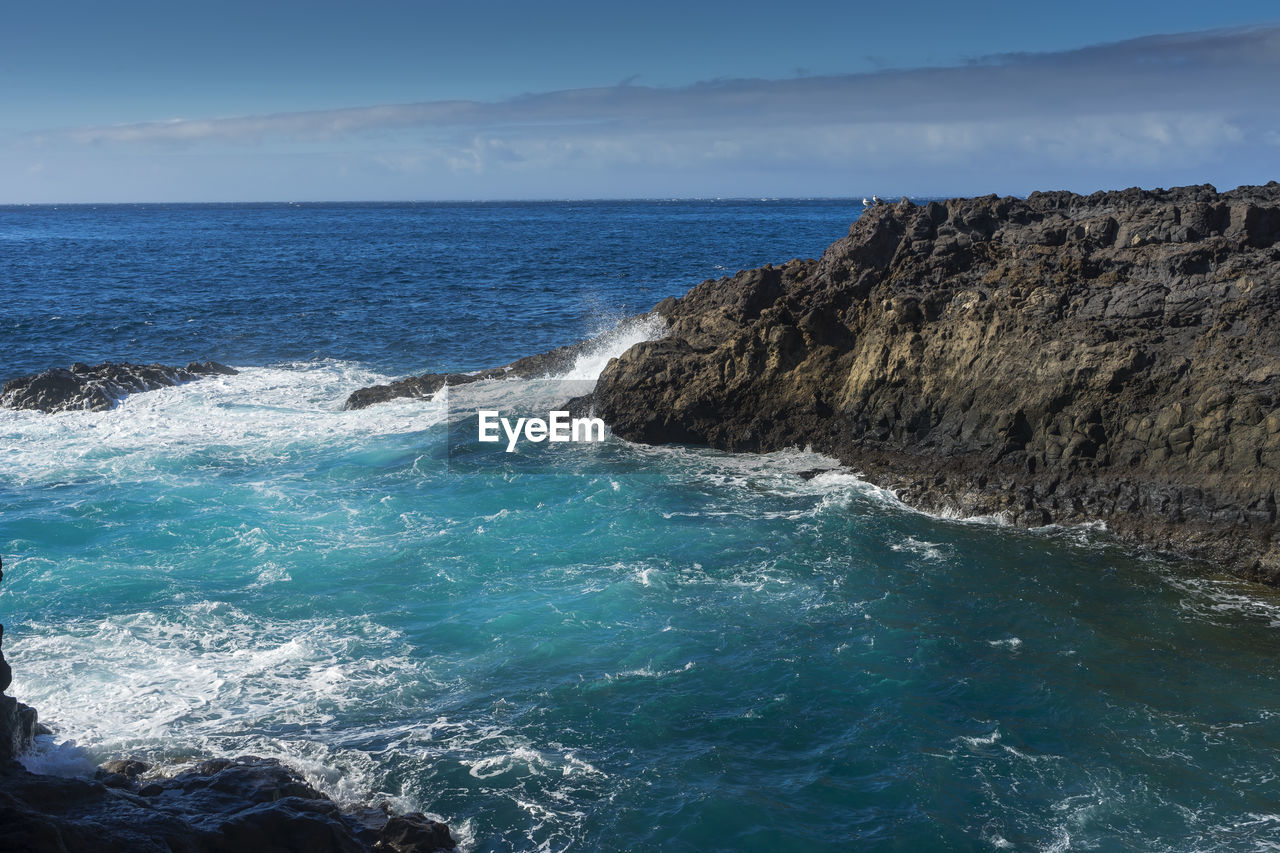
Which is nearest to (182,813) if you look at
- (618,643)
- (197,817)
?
(197,817)

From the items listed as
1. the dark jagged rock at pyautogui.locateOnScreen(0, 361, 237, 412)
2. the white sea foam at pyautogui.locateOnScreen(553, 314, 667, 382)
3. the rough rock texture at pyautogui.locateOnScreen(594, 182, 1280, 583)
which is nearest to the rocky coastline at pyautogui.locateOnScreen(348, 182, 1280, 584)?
the rough rock texture at pyautogui.locateOnScreen(594, 182, 1280, 583)

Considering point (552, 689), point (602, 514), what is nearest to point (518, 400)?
point (602, 514)

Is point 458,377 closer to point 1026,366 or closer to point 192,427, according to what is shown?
point 192,427

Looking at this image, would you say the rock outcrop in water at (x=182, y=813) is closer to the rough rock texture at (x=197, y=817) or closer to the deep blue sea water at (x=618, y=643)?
the rough rock texture at (x=197, y=817)

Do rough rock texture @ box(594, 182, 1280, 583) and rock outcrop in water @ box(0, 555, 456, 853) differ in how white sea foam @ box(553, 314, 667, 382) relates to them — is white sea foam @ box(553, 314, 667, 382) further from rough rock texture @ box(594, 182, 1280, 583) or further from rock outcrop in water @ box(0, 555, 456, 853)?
rock outcrop in water @ box(0, 555, 456, 853)

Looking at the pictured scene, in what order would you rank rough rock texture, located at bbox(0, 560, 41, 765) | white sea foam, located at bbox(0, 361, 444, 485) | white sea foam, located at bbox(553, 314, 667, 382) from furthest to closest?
→ white sea foam, located at bbox(553, 314, 667, 382), white sea foam, located at bbox(0, 361, 444, 485), rough rock texture, located at bbox(0, 560, 41, 765)

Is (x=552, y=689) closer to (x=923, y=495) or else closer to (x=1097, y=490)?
(x=923, y=495)

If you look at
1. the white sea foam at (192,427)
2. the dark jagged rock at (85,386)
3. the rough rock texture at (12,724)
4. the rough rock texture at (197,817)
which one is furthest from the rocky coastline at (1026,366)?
the rough rock texture at (12,724)
